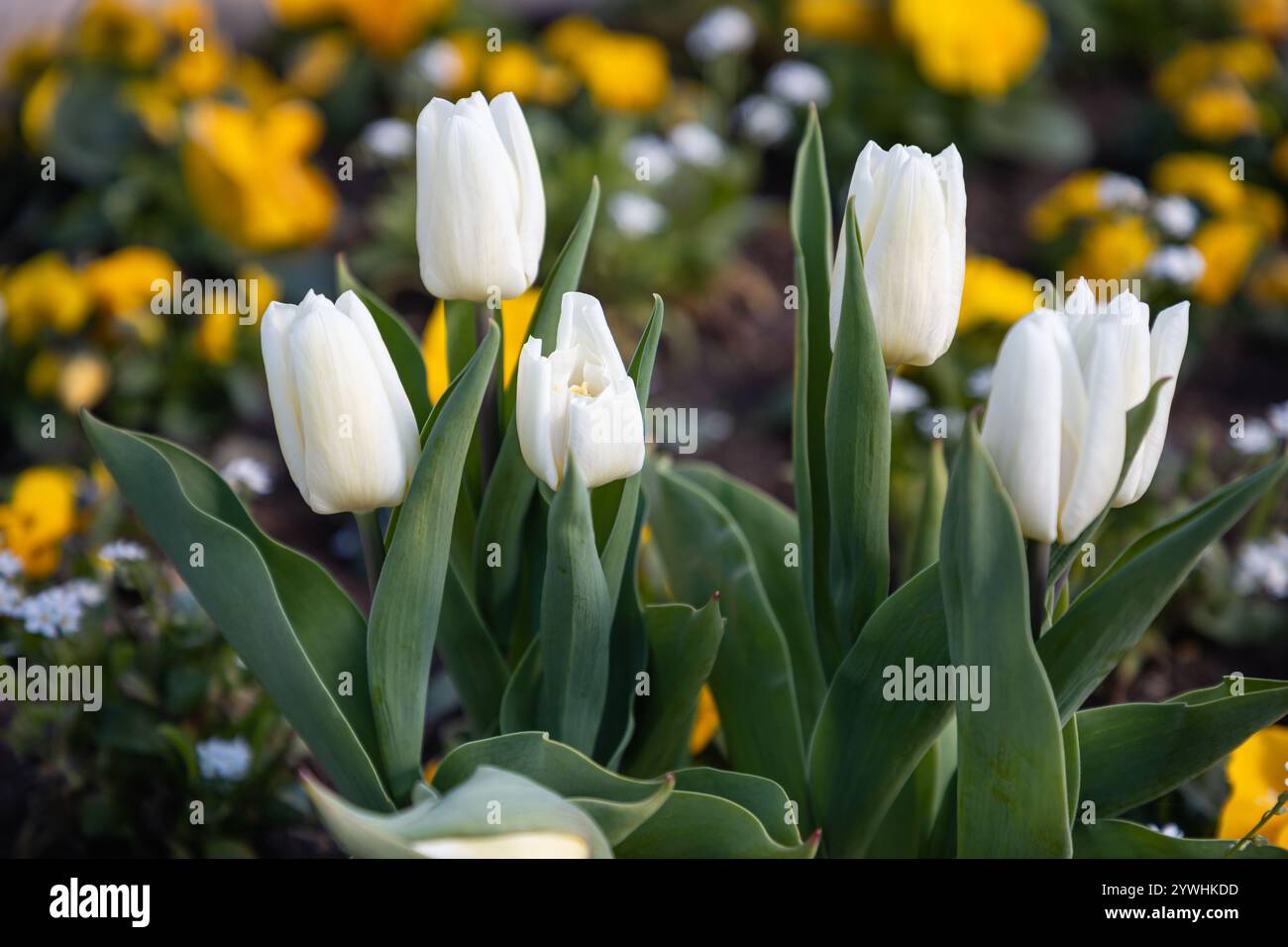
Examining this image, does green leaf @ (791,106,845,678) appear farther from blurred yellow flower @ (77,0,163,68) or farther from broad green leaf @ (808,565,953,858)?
blurred yellow flower @ (77,0,163,68)

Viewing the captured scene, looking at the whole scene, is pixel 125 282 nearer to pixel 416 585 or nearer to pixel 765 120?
pixel 765 120

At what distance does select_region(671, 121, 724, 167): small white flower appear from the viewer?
92.7 inches

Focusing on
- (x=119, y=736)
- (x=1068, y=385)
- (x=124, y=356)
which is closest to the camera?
(x=1068, y=385)

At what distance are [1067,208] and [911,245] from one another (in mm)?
1679

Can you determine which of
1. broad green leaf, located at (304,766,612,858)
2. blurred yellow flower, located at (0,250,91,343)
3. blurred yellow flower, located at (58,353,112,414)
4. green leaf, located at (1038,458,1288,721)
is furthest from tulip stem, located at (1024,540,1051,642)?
blurred yellow flower, located at (0,250,91,343)

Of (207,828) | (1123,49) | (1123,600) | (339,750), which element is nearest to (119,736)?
(207,828)

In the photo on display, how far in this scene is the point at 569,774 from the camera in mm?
892

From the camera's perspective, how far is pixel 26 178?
2.56 meters

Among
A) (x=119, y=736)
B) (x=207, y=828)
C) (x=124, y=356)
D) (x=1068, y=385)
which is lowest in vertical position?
(x=207, y=828)

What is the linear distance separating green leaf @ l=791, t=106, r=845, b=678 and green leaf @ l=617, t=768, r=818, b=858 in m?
Answer: 0.15

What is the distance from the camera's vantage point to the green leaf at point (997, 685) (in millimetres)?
757
